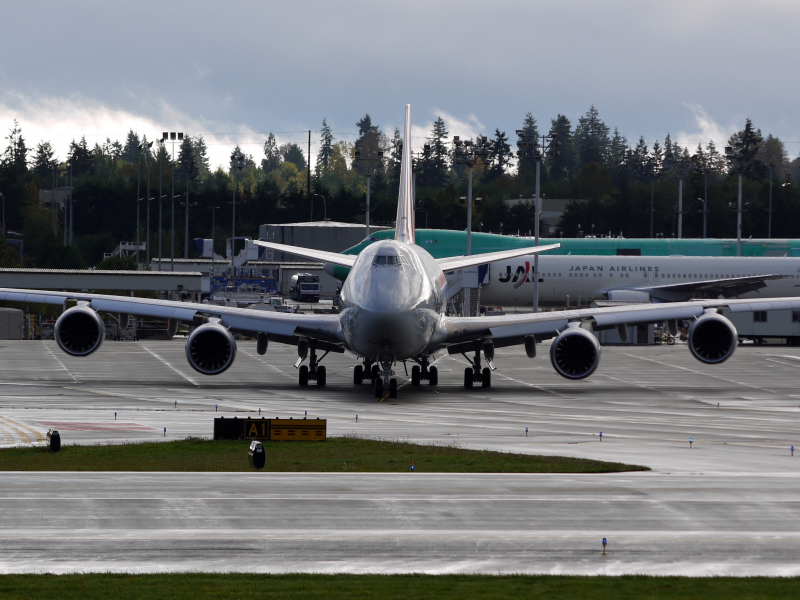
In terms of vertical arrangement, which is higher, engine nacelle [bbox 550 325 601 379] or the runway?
engine nacelle [bbox 550 325 601 379]

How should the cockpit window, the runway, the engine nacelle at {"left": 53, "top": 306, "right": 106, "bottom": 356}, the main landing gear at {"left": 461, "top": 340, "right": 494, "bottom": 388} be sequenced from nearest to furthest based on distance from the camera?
the runway, the cockpit window, the engine nacelle at {"left": 53, "top": 306, "right": 106, "bottom": 356}, the main landing gear at {"left": 461, "top": 340, "right": 494, "bottom": 388}

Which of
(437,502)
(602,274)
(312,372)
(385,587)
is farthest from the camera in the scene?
(602,274)

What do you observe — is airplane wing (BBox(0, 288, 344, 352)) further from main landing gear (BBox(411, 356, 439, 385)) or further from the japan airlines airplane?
main landing gear (BBox(411, 356, 439, 385))

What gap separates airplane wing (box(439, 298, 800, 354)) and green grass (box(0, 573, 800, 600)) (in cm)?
2588

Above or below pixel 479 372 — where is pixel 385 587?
below

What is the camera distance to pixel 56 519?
52.7 feet

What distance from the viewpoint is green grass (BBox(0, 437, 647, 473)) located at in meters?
21.1

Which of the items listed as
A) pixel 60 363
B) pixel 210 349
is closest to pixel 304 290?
pixel 60 363

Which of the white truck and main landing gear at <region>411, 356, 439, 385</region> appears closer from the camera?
main landing gear at <region>411, 356, 439, 385</region>

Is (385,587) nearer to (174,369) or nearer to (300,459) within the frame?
(300,459)

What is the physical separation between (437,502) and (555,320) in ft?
73.0

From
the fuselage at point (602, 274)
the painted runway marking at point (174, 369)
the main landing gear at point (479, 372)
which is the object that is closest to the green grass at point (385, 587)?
the main landing gear at point (479, 372)

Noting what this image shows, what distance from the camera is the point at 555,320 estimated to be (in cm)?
3925

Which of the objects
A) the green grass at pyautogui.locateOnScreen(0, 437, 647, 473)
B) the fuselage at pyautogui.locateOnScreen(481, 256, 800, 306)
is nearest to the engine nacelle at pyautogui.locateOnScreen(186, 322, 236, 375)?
the green grass at pyautogui.locateOnScreen(0, 437, 647, 473)
